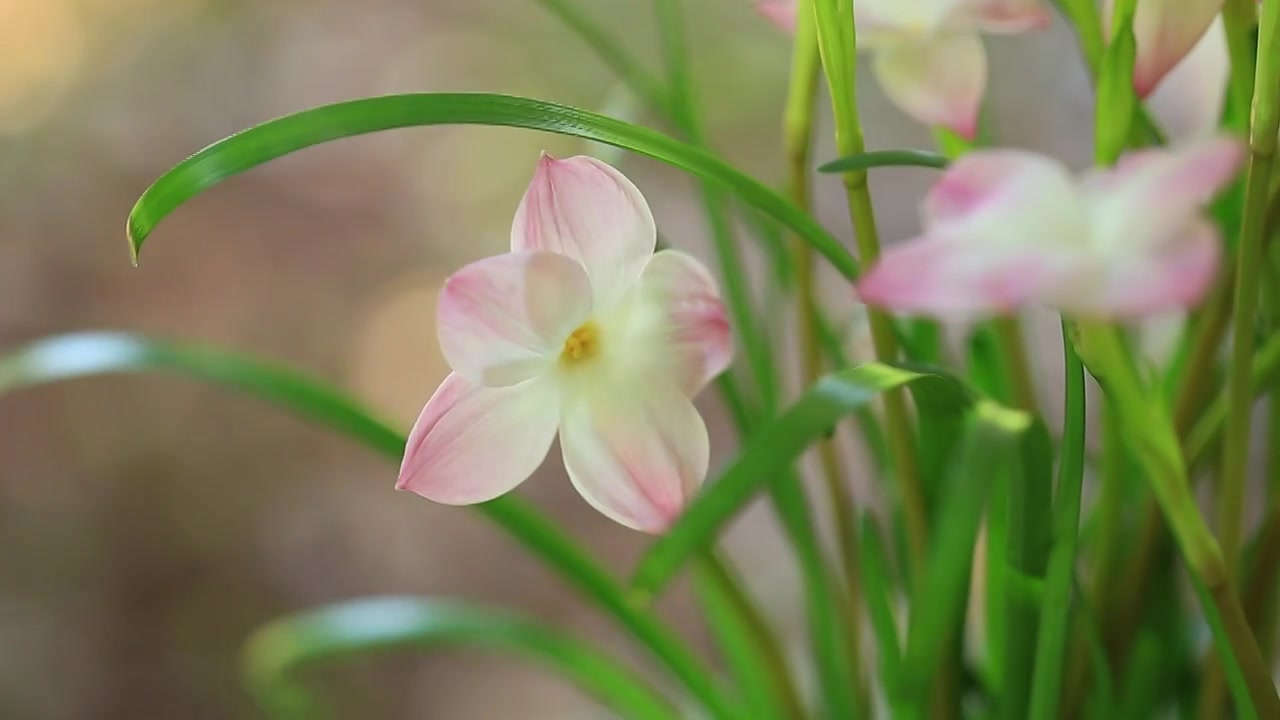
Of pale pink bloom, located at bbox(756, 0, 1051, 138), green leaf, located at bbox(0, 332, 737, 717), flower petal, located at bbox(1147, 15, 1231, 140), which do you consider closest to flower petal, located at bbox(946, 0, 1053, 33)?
pale pink bloom, located at bbox(756, 0, 1051, 138)

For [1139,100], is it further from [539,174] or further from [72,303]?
[72,303]

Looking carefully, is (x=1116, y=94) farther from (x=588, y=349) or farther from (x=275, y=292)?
(x=275, y=292)

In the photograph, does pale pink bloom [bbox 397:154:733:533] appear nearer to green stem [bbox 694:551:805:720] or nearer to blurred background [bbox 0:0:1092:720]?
green stem [bbox 694:551:805:720]

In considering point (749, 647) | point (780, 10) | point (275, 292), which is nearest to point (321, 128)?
point (780, 10)

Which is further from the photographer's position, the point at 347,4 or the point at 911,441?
the point at 347,4

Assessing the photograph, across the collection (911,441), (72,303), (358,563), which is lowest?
(911,441)

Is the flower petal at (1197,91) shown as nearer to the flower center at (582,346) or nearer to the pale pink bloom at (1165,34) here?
the pale pink bloom at (1165,34)

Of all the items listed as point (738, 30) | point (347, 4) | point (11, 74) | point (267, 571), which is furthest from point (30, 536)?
point (738, 30)
